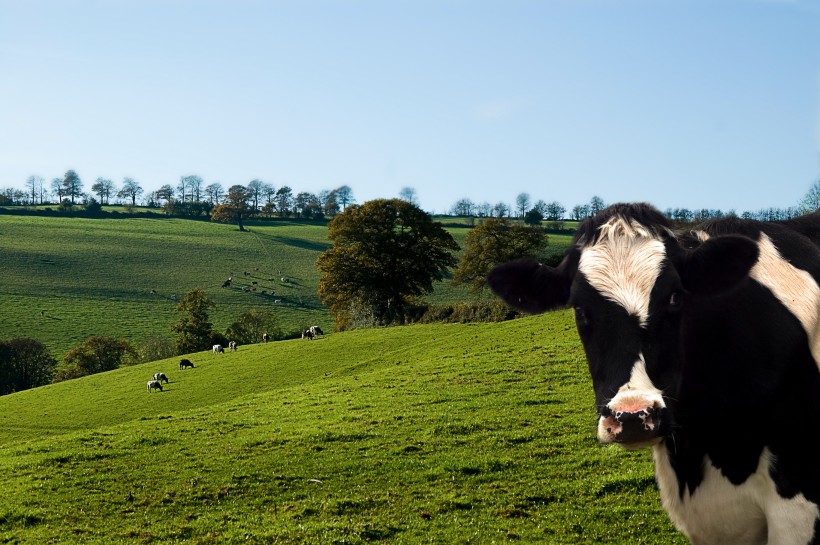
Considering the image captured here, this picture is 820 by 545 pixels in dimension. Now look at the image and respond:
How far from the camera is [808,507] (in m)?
5.29

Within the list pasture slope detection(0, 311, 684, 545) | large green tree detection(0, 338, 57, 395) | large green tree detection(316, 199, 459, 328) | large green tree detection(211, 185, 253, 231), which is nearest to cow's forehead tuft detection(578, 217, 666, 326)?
pasture slope detection(0, 311, 684, 545)

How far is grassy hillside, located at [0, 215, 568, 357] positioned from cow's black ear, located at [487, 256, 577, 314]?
82.5 metres

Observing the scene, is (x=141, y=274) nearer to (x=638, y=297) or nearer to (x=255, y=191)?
(x=255, y=191)

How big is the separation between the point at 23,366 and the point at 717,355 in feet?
246

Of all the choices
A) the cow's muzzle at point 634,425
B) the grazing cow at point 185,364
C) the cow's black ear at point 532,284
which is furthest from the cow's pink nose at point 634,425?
the grazing cow at point 185,364

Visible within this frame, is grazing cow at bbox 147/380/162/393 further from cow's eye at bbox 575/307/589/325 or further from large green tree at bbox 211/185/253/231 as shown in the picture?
large green tree at bbox 211/185/253/231

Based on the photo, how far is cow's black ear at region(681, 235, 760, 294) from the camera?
5500mm

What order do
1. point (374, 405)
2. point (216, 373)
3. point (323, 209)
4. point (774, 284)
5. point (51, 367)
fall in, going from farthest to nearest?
point (323, 209), point (51, 367), point (216, 373), point (374, 405), point (774, 284)

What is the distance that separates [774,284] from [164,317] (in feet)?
321

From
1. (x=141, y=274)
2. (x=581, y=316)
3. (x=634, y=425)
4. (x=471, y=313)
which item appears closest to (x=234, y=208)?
(x=141, y=274)

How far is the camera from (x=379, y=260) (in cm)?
7131

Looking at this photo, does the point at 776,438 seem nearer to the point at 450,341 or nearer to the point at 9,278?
the point at 450,341

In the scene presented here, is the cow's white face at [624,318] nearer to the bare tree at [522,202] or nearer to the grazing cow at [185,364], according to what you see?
the grazing cow at [185,364]

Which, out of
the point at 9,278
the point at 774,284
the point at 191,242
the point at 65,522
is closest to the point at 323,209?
the point at 191,242
